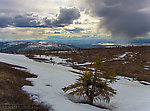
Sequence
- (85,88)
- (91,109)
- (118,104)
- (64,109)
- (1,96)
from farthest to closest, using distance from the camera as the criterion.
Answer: (118,104), (85,88), (91,109), (64,109), (1,96)

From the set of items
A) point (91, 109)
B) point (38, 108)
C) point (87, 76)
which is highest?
point (87, 76)

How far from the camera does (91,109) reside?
9.84 meters

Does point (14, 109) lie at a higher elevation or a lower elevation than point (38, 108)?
higher

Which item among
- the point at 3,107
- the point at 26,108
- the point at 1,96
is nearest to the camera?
the point at 3,107

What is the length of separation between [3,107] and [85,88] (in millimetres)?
6943

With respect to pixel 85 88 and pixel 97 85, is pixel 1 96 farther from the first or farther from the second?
pixel 97 85

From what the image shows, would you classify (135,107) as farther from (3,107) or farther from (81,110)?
(3,107)

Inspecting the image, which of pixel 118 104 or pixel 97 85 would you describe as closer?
pixel 97 85

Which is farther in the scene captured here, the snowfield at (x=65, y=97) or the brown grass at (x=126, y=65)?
the brown grass at (x=126, y=65)

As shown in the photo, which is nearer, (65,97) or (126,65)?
(65,97)

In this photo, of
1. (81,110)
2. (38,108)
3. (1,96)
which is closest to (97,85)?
(81,110)

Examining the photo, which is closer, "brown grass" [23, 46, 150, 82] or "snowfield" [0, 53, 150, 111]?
"snowfield" [0, 53, 150, 111]

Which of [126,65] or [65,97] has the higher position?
[65,97]

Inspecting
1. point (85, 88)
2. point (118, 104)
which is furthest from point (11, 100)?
point (118, 104)
